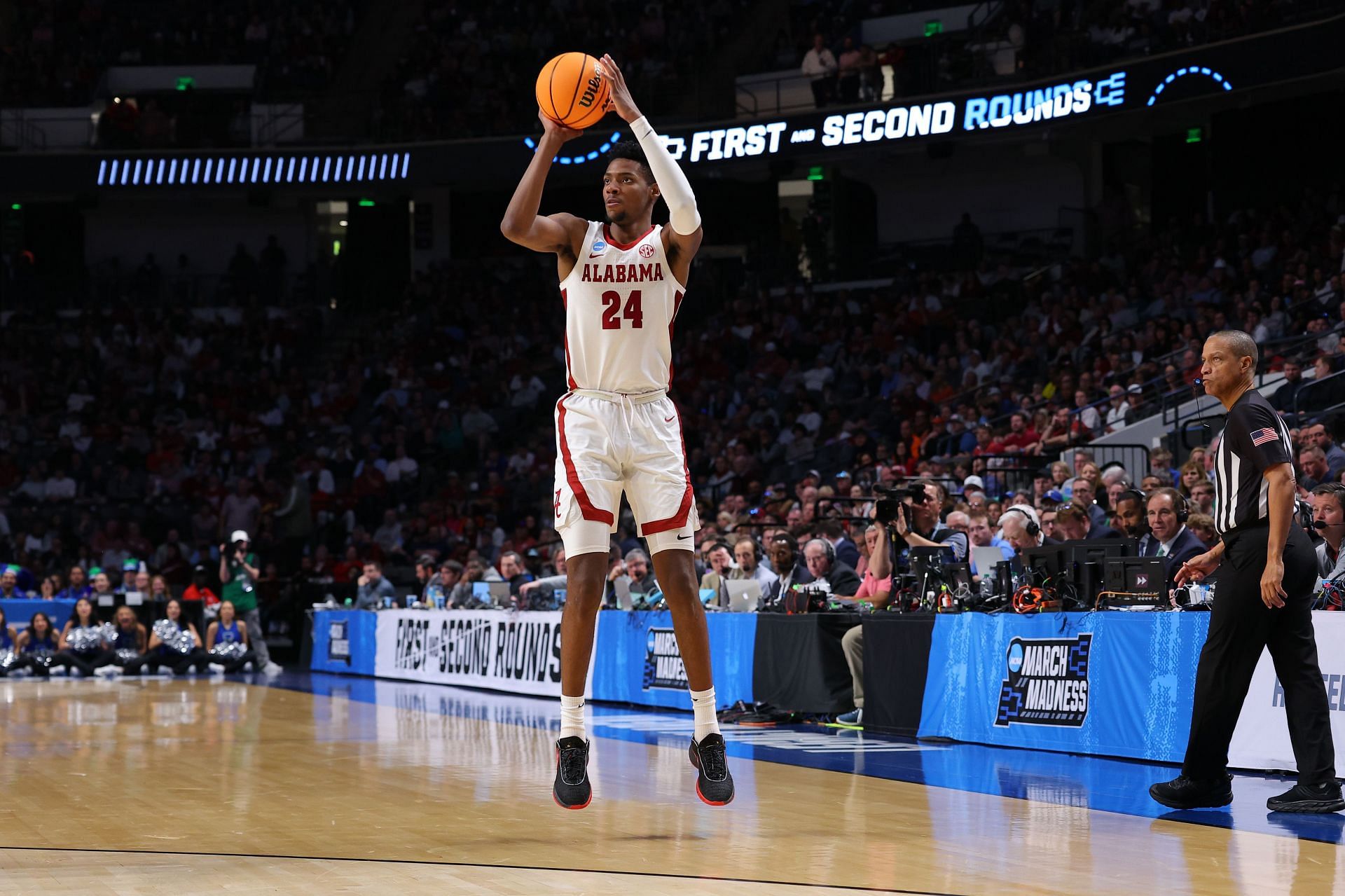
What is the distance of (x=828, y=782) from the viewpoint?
25.8 feet

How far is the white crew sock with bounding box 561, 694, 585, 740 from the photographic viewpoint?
5.93 m

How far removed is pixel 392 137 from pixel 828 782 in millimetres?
23415

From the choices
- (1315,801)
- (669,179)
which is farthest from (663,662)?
(669,179)

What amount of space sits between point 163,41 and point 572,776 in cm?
3021

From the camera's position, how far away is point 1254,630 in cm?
671

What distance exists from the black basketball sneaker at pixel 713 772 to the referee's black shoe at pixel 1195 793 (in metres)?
2.12

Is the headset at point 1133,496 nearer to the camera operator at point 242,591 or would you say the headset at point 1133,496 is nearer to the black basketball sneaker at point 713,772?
the black basketball sneaker at point 713,772

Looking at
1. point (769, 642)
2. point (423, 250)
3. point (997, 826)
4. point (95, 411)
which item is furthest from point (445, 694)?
point (423, 250)

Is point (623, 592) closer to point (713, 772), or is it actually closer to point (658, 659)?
point (658, 659)

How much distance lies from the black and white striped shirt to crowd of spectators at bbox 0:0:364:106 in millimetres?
27309

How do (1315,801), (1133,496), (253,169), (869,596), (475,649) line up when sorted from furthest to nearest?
(253,169) → (475,649) → (869,596) → (1133,496) → (1315,801)

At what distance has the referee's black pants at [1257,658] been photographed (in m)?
6.67

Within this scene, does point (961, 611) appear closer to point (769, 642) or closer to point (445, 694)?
point (769, 642)

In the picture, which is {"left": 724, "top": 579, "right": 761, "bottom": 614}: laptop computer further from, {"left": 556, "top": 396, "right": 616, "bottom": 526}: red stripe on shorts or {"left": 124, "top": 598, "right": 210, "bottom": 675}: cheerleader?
{"left": 124, "top": 598, "right": 210, "bottom": 675}: cheerleader
